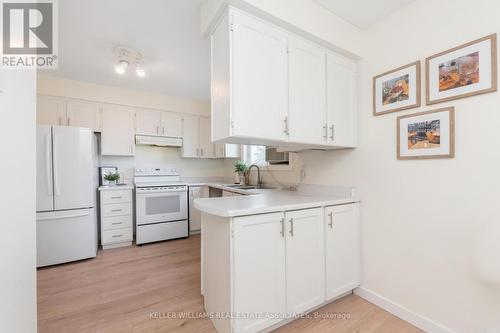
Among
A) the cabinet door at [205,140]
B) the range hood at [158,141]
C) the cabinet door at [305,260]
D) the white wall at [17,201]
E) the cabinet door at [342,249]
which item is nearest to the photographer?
the white wall at [17,201]

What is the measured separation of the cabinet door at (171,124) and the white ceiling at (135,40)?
2.31ft

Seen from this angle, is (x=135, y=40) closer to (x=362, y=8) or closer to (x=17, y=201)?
(x=17, y=201)

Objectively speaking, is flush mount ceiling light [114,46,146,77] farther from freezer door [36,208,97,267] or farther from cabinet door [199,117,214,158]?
freezer door [36,208,97,267]

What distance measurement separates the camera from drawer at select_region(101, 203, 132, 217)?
10.6 feet

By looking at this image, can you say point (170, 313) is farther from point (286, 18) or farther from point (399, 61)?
point (399, 61)

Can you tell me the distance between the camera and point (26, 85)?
1.17 metres

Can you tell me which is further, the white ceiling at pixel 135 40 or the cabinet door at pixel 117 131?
the cabinet door at pixel 117 131

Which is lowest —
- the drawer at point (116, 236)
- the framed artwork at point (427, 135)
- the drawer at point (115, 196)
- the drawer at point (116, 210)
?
the drawer at point (116, 236)

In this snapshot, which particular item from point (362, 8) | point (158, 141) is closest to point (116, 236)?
point (158, 141)

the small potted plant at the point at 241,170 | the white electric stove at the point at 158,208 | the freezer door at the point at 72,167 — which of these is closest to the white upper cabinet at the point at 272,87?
the small potted plant at the point at 241,170

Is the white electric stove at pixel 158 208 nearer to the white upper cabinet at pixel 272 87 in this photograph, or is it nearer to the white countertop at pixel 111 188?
the white countertop at pixel 111 188

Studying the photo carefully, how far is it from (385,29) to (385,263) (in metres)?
2.07

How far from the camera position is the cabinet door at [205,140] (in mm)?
4324

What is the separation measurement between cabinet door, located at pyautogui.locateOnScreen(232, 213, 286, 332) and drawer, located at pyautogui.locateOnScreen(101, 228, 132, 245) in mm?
2763
